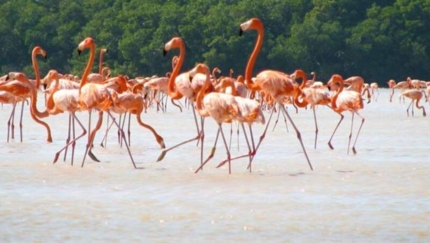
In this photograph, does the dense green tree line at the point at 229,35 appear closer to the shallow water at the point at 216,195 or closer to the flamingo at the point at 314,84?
the flamingo at the point at 314,84

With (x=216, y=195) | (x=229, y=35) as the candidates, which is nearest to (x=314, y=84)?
(x=216, y=195)

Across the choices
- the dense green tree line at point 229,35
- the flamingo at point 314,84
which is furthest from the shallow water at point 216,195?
the dense green tree line at point 229,35

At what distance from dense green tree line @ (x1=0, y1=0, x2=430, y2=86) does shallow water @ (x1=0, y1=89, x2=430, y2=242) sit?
2883 cm

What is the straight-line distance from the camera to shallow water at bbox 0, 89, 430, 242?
20.1ft

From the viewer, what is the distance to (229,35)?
4047 cm

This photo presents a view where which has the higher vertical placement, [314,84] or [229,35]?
[229,35]

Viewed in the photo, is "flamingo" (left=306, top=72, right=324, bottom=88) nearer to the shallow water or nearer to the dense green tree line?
the shallow water

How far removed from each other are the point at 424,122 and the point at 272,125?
2.58m

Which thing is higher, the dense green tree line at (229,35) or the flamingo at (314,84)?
the dense green tree line at (229,35)

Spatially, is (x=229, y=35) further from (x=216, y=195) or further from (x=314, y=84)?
(x=216, y=195)

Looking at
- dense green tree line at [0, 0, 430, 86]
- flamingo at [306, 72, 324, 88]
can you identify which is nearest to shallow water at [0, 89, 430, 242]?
flamingo at [306, 72, 324, 88]

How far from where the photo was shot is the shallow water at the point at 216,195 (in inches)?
241

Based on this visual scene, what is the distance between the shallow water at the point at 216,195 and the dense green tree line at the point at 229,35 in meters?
28.8

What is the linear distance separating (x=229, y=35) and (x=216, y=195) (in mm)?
33193
